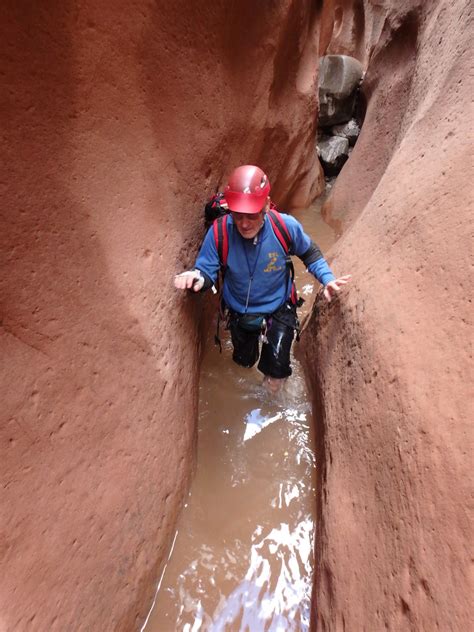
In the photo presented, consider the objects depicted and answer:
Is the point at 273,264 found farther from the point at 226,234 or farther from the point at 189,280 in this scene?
the point at 189,280

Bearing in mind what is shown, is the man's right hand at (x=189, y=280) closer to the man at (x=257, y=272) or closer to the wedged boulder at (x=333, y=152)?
the man at (x=257, y=272)

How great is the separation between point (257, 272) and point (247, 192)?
0.54 metres

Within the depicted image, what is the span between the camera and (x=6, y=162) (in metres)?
1.36

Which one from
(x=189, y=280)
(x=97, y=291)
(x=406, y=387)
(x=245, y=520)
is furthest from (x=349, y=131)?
(x=245, y=520)

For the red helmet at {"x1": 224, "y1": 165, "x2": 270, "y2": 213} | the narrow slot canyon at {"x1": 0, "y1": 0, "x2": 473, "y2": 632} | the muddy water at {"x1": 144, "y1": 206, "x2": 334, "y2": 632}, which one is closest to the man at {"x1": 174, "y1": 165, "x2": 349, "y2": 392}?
the red helmet at {"x1": 224, "y1": 165, "x2": 270, "y2": 213}

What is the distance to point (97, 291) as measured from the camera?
5.85ft

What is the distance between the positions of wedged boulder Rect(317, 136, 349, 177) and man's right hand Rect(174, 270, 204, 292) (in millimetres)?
4635

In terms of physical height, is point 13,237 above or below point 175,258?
above

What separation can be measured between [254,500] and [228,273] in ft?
4.50

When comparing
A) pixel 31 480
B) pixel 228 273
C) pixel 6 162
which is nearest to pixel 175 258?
pixel 228 273

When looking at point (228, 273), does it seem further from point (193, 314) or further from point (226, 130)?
point (226, 130)

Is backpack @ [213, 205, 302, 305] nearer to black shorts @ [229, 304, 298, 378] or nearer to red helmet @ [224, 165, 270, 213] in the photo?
red helmet @ [224, 165, 270, 213]

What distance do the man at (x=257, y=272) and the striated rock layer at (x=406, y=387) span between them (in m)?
0.27

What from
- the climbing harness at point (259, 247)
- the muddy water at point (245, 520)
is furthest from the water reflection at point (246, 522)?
the climbing harness at point (259, 247)
